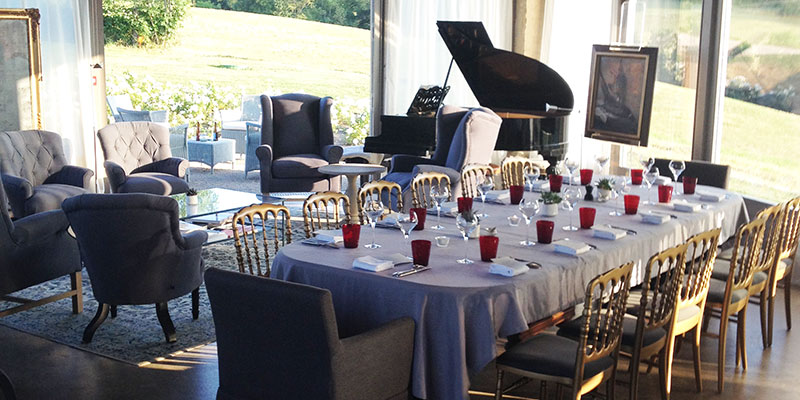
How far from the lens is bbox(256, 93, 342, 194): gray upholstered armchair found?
27.5ft

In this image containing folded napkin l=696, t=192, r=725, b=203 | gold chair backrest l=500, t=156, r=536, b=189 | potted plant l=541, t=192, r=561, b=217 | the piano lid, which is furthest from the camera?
the piano lid

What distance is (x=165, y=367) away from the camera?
178 inches

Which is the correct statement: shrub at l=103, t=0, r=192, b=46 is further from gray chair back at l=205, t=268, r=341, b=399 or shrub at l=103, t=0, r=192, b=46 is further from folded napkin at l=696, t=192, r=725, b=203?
gray chair back at l=205, t=268, r=341, b=399

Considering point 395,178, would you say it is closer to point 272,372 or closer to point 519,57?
point 519,57

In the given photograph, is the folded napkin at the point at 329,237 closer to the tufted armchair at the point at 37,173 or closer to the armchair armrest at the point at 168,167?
the tufted armchair at the point at 37,173

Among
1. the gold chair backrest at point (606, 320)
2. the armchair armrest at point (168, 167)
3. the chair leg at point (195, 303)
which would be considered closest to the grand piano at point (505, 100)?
the armchair armrest at point (168, 167)

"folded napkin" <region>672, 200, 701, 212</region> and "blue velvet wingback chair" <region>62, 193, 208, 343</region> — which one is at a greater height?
"folded napkin" <region>672, 200, 701, 212</region>

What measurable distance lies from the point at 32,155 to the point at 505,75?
4473 millimetres

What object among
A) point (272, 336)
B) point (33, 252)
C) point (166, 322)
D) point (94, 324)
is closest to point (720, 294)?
point (272, 336)

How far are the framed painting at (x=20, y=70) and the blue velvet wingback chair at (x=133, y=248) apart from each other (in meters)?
3.15

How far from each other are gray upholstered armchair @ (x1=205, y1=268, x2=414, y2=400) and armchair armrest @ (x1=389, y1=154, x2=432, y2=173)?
194 inches

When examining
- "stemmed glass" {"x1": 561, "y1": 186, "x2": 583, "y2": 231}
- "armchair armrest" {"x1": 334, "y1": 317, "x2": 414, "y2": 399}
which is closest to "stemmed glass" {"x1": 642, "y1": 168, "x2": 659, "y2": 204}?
"stemmed glass" {"x1": 561, "y1": 186, "x2": 583, "y2": 231}

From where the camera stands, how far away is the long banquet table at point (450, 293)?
323 centimetres

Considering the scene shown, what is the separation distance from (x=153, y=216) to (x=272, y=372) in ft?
5.61
